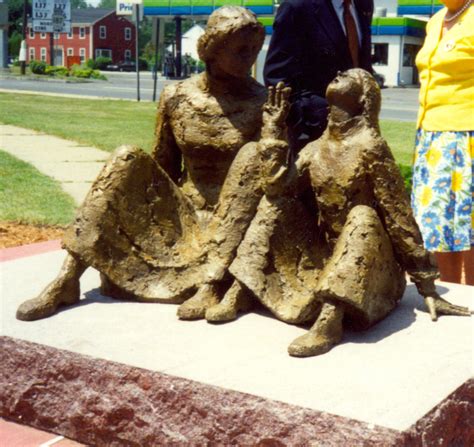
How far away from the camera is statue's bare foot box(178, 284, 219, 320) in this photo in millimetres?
3977

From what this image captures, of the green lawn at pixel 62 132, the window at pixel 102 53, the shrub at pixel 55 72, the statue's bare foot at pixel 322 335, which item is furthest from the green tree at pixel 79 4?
the statue's bare foot at pixel 322 335

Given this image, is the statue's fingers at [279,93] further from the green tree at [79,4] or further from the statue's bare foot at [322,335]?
the green tree at [79,4]

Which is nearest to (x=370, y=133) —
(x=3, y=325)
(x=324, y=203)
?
(x=324, y=203)

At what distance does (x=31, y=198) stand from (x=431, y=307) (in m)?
6.23

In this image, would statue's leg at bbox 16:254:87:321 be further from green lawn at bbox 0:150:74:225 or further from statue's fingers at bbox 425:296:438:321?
green lawn at bbox 0:150:74:225

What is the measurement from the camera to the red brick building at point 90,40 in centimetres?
8050

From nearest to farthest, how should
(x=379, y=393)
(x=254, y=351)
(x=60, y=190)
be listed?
1. (x=379, y=393)
2. (x=254, y=351)
3. (x=60, y=190)

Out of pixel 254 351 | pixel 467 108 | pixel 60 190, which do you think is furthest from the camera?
pixel 60 190

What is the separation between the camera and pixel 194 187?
4.60 metres

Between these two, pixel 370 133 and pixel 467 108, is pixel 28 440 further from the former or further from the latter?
pixel 467 108

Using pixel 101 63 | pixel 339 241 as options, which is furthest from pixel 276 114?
pixel 101 63

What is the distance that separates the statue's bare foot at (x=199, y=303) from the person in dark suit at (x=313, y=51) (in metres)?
1.00

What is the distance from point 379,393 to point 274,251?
1.04 m

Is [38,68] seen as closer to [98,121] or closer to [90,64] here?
[90,64]
